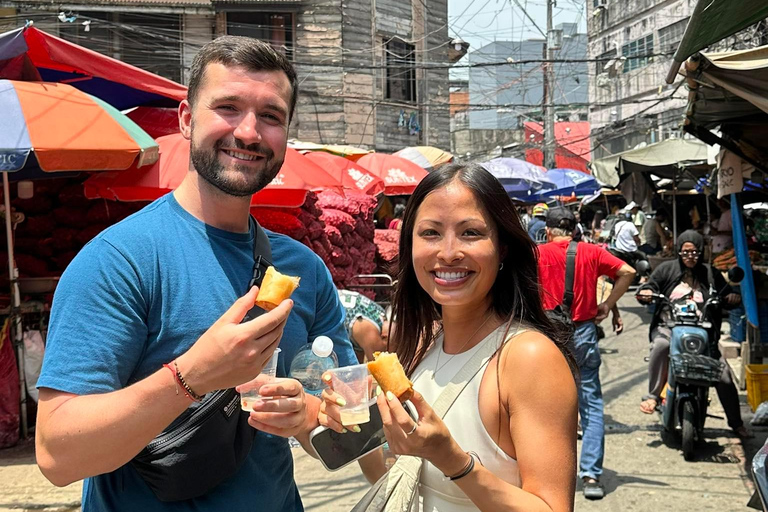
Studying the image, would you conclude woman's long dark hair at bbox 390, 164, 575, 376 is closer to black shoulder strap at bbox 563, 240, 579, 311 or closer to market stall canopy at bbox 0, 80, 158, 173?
black shoulder strap at bbox 563, 240, 579, 311

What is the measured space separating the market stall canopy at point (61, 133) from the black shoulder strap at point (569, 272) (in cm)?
395

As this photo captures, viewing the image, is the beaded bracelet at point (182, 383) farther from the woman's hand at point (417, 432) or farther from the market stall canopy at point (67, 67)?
the market stall canopy at point (67, 67)

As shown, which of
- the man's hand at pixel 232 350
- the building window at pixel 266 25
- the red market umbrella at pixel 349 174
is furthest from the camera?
the building window at pixel 266 25

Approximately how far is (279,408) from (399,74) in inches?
992

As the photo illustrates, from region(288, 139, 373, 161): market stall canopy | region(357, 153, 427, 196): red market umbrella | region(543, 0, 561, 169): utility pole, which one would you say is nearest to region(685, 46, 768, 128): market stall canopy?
region(357, 153, 427, 196): red market umbrella

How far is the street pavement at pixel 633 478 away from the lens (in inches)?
221

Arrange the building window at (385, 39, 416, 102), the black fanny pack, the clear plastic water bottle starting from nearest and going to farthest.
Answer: the black fanny pack, the clear plastic water bottle, the building window at (385, 39, 416, 102)

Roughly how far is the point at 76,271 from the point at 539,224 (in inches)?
648

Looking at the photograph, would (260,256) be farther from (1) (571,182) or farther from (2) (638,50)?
(2) (638,50)

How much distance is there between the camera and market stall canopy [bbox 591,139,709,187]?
13992mm

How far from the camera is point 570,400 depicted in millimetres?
2031

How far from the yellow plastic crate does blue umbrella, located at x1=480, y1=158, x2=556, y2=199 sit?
44.7ft

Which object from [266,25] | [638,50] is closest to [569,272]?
[266,25]

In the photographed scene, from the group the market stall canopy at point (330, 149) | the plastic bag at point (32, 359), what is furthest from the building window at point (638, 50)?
the plastic bag at point (32, 359)
